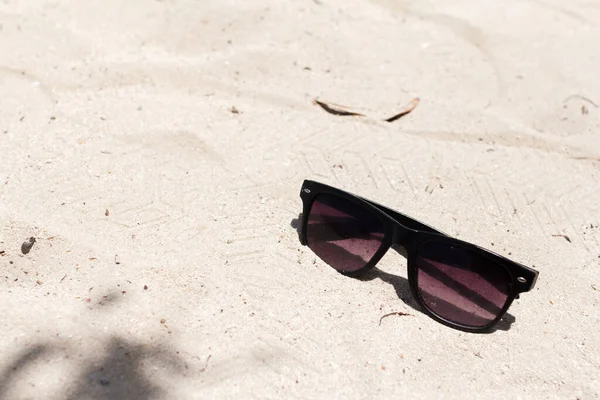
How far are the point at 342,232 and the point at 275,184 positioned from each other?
1.46 ft

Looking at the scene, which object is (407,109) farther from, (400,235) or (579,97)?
(400,235)

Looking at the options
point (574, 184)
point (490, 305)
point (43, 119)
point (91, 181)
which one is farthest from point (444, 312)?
point (43, 119)

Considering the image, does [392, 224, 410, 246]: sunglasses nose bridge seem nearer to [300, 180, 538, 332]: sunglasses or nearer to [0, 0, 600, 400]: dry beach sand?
[300, 180, 538, 332]: sunglasses

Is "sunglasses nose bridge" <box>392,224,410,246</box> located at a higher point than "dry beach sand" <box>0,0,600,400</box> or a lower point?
higher

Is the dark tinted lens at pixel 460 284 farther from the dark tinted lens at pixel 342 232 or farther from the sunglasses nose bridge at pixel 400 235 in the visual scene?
the dark tinted lens at pixel 342 232

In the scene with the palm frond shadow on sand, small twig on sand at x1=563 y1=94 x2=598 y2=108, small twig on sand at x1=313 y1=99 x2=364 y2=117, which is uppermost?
small twig on sand at x1=563 y1=94 x2=598 y2=108

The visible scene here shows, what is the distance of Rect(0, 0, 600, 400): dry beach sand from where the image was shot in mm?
1685

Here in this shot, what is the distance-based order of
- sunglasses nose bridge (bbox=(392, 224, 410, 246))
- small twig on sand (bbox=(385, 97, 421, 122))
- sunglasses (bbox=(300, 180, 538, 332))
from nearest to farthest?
sunglasses (bbox=(300, 180, 538, 332)) < sunglasses nose bridge (bbox=(392, 224, 410, 246)) < small twig on sand (bbox=(385, 97, 421, 122))

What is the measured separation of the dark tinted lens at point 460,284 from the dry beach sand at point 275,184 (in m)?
0.07

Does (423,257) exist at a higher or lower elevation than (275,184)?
higher

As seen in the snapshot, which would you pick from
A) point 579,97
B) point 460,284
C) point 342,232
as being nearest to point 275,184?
point 342,232

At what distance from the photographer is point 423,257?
193 cm

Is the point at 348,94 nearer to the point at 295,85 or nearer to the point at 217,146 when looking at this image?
the point at 295,85

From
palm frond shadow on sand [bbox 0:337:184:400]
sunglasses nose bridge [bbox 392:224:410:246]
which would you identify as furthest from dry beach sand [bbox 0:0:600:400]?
sunglasses nose bridge [bbox 392:224:410:246]
